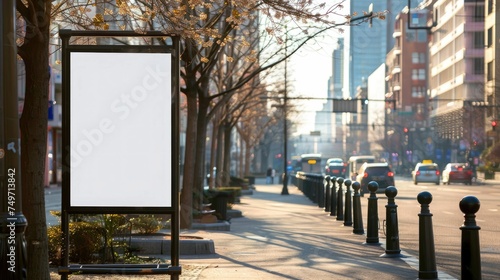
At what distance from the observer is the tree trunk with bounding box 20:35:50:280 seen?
36.2 ft

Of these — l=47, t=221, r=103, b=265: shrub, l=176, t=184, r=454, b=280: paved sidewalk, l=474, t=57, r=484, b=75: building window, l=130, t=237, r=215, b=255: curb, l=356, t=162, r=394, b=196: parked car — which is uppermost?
l=474, t=57, r=484, b=75: building window

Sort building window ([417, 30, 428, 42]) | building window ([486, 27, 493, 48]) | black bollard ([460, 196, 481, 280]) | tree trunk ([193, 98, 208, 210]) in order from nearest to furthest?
1. black bollard ([460, 196, 481, 280])
2. tree trunk ([193, 98, 208, 210])
3. building window ([486, 27, 493, 48])
4. building window ([417, 30, 428, 42])

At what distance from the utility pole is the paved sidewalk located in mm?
5644

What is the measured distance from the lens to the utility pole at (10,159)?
24.8 feet

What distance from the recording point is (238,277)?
44.0 feet

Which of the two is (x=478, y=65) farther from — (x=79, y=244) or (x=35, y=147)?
(x=35, y=147)

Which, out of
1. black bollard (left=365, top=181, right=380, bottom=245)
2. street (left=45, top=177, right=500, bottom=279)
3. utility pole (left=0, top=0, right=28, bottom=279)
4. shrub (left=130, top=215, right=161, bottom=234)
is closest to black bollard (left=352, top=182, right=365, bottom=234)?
street (left=45, top=177, right=500, bottom=279)

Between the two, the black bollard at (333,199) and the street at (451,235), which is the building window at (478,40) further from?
the black bollard at (333,199)

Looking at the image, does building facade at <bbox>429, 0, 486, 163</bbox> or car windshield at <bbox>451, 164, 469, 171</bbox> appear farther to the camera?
building facade at <bbox>429, 0, 486, 163</bbox>

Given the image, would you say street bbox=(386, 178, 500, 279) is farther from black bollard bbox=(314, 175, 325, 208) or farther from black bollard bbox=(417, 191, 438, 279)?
black bollard bbox=(314, 175, 325, 208)

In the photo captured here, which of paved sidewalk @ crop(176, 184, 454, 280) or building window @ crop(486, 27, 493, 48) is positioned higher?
building window @ crop(486, 27, 493, 48)

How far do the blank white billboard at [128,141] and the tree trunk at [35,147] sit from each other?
34cm

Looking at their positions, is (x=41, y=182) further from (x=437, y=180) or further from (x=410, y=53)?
(x=410, y=53)

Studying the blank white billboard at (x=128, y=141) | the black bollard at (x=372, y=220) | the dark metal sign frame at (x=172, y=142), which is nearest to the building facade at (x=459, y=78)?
the black bollard at (x=372, y=220)
